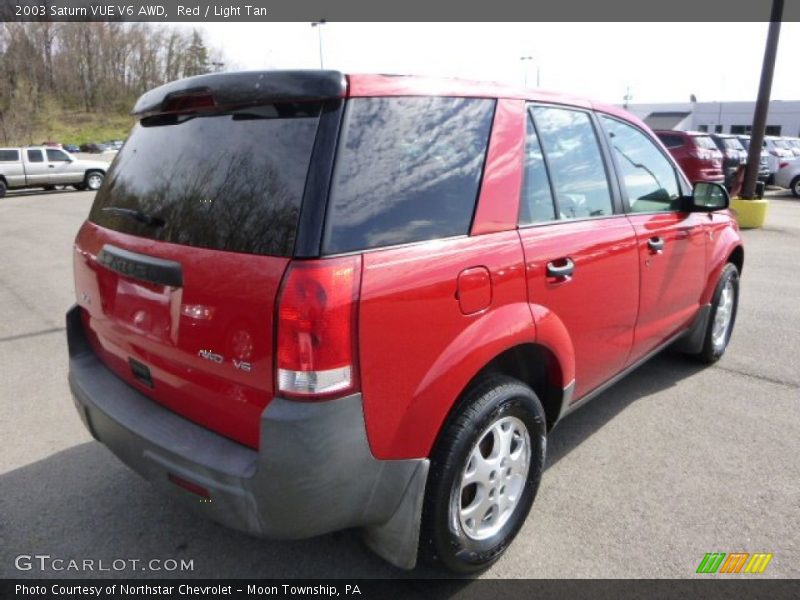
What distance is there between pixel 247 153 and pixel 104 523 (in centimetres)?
188

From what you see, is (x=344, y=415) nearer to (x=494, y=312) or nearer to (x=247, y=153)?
(x=494, y=312)

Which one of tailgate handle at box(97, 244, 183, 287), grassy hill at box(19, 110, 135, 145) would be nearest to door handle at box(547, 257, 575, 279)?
tailgate handle at box(97, 244, 183, 287)

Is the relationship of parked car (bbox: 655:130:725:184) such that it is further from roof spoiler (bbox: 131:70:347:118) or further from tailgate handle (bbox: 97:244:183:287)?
tailgate handle (bbox: 97:244:183:287)

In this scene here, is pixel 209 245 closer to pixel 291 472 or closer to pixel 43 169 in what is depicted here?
pixel 291 472

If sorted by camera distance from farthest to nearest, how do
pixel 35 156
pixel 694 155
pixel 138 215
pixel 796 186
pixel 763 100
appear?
pixel 35 156 < pixel 796 186 < pixel 694 155 < pixel 763 100 < pixel 138 215

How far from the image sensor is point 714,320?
4273mm

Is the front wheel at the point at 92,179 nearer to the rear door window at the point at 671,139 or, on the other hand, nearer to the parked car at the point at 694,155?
the rear door window at the point at 671,139

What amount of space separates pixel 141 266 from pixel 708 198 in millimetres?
3305

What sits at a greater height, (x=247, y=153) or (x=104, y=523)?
(x=247, y=153)

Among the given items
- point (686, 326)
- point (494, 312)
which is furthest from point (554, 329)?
point (686, 326)

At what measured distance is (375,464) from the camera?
1856 mm

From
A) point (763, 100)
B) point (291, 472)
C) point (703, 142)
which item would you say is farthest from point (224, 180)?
point (703, 142)

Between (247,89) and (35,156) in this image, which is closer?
(247,89)

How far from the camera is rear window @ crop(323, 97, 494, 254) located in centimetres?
180
